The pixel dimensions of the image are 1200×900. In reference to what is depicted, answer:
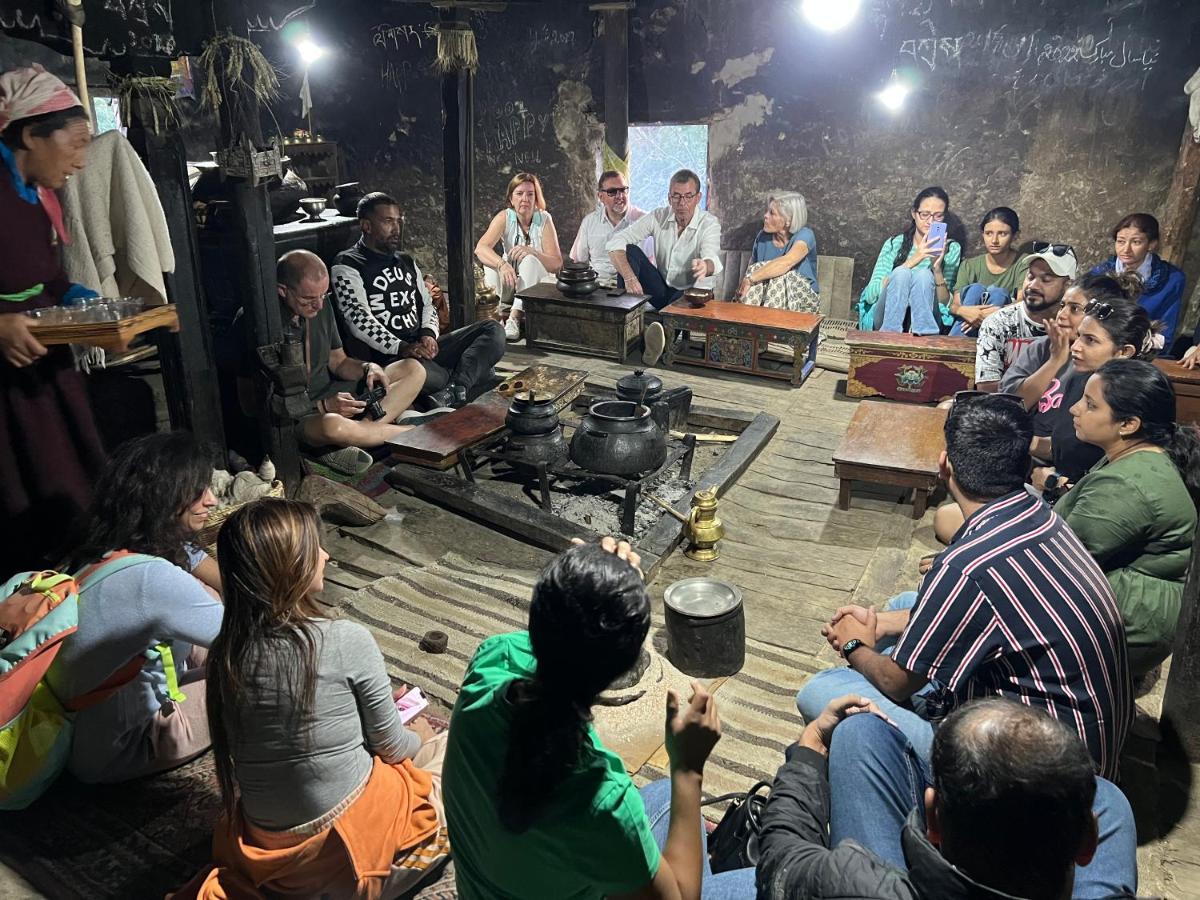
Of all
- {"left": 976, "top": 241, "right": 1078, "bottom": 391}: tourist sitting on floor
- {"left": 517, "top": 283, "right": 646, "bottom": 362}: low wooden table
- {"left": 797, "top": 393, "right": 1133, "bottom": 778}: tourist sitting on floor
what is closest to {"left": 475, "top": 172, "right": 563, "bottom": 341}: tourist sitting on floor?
{"left": 517, "top": 283, "right": 646, "bottom": 362}: low wooden table

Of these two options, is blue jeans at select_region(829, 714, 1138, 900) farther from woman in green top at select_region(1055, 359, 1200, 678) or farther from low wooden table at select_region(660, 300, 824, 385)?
low wooden table at select_region(660, 300, 824, 385)

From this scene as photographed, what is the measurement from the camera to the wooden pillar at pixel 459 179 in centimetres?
756

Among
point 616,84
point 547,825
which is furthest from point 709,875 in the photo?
point 616,84

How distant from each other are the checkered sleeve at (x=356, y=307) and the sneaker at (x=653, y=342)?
2.70m

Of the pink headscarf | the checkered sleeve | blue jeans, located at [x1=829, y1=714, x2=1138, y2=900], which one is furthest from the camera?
the checkered sleeve

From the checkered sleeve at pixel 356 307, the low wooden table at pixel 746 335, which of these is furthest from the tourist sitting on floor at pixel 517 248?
the checkered sleeve at pixel 356 307

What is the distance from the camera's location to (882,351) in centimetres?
741

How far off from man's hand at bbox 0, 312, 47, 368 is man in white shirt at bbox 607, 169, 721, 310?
20.4 feet

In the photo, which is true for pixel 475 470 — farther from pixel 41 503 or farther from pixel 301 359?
pixel 41 503

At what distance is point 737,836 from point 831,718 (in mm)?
454

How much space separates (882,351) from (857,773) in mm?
5530

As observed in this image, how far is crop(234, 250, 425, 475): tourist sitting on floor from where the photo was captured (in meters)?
Result: 6.01

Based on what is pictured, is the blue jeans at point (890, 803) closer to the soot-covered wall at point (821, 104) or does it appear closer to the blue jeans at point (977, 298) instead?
the blue jeans at point (977, 298)

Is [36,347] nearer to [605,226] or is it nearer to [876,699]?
[876,699]
